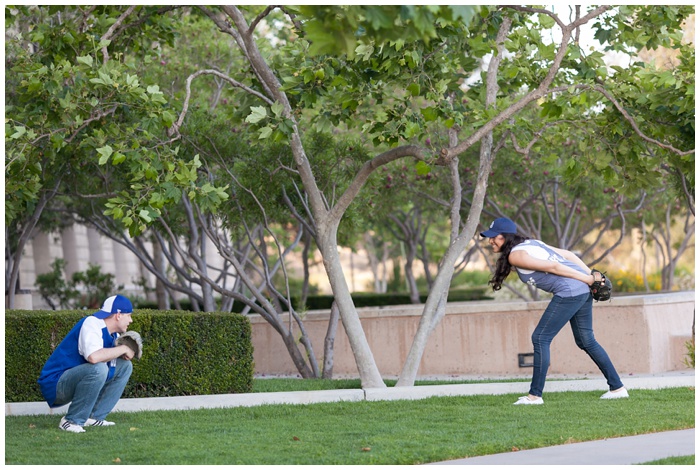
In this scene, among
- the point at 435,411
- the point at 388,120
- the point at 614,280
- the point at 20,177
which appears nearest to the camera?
the point at 435,411

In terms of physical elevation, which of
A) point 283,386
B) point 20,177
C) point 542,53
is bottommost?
point 283,386

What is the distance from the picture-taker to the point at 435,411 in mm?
8844

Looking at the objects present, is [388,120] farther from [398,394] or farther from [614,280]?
[614,280]

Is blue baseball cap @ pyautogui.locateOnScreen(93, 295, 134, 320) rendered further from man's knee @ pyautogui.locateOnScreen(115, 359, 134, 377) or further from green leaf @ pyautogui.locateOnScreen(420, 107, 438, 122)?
green leaf @ pyautogui.locateOnScreen(420, 107, 438, 122)

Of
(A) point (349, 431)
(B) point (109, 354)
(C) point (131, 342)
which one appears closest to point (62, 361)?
(B) point (109, 354)

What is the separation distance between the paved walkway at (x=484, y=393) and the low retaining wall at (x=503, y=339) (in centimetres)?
282

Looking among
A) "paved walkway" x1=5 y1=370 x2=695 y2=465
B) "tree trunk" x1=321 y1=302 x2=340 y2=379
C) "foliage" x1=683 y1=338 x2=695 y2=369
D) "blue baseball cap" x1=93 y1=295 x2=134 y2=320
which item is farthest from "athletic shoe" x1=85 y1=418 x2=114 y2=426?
"foliage" x1=683 y1=338 x2=695 y2=369

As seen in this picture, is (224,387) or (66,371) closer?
(66,371)

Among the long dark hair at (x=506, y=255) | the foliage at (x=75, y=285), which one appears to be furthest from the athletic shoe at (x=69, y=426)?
the foliage at (x=75, y=285)

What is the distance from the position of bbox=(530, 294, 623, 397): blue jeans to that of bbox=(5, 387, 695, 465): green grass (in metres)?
0.30

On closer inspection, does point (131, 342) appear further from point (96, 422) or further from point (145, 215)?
point (145, 215)

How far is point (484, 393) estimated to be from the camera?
10367mm

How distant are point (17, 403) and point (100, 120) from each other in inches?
122

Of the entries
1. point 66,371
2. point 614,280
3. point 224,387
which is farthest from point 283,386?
point 614,280
